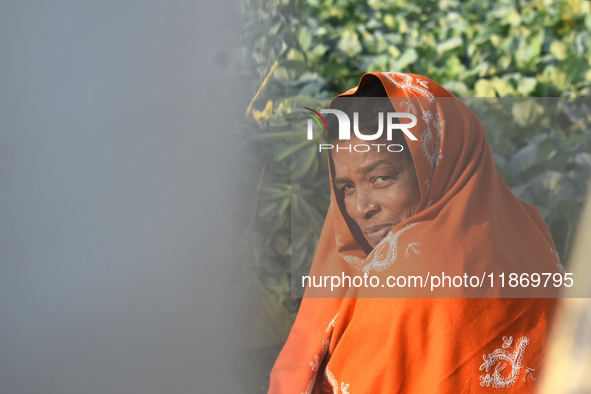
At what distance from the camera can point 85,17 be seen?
3.98ft

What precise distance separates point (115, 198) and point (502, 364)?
990 mm

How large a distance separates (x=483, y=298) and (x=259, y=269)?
0.60 m

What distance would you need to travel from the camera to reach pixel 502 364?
2.49ft

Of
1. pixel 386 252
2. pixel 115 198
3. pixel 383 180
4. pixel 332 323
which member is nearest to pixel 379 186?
pixel 383 180

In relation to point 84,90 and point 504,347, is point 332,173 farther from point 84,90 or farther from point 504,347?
point 84,90

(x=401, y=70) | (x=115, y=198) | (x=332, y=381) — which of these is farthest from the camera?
(x=115, y=198)

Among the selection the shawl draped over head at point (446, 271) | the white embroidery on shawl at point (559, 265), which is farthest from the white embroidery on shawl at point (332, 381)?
the white embroidery on shawl at point (559, 265)

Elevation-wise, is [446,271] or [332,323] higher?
[446,271]

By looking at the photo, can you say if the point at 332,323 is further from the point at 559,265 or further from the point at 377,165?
the point at 559,265

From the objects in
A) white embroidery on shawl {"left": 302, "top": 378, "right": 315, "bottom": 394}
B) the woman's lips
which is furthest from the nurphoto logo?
white embroidery on shawl {"left": 302, "top": 378, "right": 315, "bottom": 394}

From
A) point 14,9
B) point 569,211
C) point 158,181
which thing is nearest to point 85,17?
point 14,9

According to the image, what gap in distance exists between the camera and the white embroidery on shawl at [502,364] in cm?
75

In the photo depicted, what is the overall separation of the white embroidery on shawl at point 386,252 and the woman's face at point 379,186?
2 cm

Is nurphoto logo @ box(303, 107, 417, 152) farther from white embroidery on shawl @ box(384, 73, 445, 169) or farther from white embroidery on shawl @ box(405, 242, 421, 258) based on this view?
white embroidery on shawl @ box(405, 242, 421, 258)
